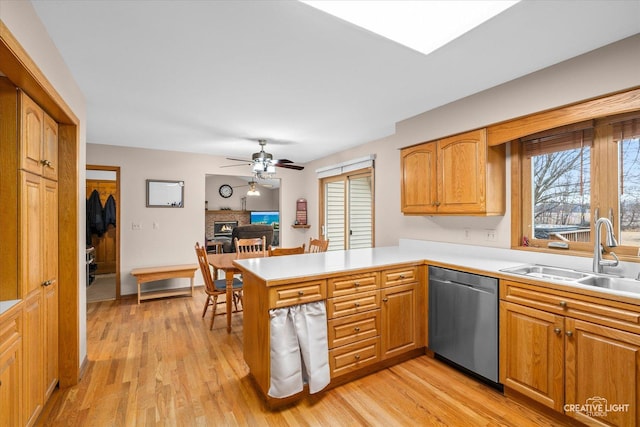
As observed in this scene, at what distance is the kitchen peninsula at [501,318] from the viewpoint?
164 centimetres

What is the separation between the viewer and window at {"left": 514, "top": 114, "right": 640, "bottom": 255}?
81.4 inches

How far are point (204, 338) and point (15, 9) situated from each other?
2.87 meters

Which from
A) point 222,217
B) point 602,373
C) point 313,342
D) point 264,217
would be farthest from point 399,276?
point 264,217

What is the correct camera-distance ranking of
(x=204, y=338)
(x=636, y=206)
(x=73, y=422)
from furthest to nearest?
(x=204, y=338), (x=636, y=206), (x=73, y=422)

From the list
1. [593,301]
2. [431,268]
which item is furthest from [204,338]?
[593,301]

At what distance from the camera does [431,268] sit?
2666 mm

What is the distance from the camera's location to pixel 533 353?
196cm

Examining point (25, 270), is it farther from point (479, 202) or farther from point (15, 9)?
point (479, 202)

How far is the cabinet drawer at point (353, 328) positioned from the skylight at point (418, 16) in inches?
76.1

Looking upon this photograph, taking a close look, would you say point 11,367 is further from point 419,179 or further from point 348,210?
point 348,210

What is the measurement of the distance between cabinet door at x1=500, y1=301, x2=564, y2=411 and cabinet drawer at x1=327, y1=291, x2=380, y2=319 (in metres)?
0.91

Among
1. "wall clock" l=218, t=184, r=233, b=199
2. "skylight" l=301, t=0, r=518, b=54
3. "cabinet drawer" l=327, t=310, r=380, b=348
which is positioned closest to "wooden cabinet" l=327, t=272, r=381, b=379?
"cabinet drawer" l=327, t=310, r=380, b=348

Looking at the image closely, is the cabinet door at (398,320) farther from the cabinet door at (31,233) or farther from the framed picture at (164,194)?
the framed picture at (164,194)

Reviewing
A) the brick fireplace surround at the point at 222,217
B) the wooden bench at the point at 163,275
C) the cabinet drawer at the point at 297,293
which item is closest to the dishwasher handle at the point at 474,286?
the cabinet drawer at the point at 297,293
